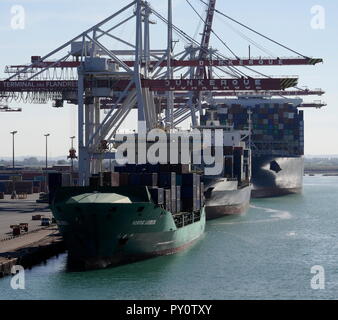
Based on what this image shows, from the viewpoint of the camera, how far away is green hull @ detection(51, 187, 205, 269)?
48.1 m

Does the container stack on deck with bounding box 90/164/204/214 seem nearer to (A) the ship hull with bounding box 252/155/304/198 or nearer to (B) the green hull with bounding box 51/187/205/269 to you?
(B) the green hull with bounding box 51/187/205/269

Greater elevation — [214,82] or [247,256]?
[214,82]

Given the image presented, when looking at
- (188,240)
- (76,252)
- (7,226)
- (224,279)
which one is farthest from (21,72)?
(224,279)

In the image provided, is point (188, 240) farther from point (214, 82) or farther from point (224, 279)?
point (214, 82)

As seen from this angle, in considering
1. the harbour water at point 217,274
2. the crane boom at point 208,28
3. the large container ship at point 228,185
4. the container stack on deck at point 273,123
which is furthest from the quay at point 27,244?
the container stack on deck at point 273,123

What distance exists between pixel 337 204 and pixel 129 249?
67.2m

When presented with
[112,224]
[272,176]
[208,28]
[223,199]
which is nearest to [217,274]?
[112,224]

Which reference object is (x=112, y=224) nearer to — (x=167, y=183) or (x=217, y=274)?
(x=217, y=274)

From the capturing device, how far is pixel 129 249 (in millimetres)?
49750

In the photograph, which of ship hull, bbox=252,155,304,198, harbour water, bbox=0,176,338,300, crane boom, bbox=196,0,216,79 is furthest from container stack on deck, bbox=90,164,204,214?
ship hull, bbox=252,155,304,198

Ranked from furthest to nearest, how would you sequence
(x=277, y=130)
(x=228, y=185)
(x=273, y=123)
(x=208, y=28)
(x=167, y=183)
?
(x=277, y=130) → (x=273, y=123) → (x=208, y=28) → (x=228, y=185) → (x=167, y=183)

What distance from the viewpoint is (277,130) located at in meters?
143

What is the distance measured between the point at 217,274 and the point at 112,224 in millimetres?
7506
